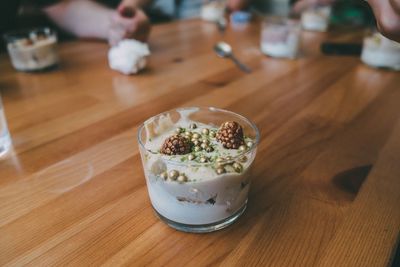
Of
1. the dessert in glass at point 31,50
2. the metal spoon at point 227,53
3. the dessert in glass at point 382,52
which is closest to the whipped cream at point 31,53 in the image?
the dessert in glass at point 31,50

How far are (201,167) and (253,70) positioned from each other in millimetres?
690

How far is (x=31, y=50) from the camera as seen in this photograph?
963 mm

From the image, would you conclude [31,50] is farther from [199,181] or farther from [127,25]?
[199,181]

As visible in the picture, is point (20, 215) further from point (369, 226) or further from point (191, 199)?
point (369, 226)

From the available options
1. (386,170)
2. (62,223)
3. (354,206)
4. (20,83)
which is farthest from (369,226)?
(20,83)

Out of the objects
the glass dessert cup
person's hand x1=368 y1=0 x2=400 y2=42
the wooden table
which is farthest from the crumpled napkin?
person's hand x1=368 y1=0 x2=400 y2=42

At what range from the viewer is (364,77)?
973mm

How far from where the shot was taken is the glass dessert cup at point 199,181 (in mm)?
386

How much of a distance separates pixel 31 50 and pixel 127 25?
332 millimetres

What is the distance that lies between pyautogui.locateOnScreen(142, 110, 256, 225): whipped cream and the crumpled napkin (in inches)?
22.4

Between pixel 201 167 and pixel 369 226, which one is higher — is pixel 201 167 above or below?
above

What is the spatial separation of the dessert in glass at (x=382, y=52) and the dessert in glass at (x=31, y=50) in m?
0.97

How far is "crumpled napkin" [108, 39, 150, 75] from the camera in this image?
959mm

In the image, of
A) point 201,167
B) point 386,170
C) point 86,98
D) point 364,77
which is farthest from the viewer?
point 364,77
